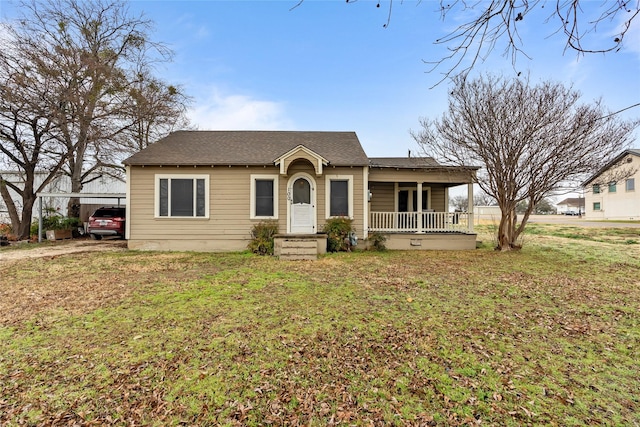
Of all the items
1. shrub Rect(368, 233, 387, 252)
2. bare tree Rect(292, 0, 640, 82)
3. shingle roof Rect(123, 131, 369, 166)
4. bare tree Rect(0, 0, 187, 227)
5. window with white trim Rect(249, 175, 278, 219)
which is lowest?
shrub Rect(368, 233, 387, 252)

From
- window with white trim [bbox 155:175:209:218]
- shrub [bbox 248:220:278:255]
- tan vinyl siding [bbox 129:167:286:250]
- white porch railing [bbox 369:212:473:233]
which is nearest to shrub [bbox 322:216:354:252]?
white porch railing [bbox 369:212:473:233]

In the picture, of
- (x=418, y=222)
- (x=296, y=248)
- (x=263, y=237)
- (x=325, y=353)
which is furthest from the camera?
(x=418, y=222)

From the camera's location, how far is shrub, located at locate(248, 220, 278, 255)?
992 cm

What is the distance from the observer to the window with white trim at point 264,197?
34.4ft

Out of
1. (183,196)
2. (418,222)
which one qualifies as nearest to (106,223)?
(183,196)

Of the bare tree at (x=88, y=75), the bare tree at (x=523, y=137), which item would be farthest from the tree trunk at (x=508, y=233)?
the bare tree at (x=88, y=75)

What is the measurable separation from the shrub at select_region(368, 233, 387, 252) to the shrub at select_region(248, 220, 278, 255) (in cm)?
357

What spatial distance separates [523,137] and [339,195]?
6340mm

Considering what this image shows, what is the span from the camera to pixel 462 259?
29.8 feet

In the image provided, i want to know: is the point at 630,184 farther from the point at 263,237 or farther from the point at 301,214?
the point at 263,237

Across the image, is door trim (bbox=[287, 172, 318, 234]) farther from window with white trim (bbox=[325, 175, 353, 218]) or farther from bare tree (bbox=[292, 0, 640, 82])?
bare tree (bbox=[292, 0, 640, 82])

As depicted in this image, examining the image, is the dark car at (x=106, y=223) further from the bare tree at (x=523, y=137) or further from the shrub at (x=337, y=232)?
the bare tree at (x=523, y=137)

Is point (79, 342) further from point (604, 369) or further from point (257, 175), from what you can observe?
point (257, 175)

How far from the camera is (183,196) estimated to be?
10.4 meters
